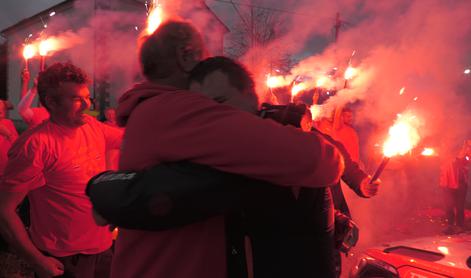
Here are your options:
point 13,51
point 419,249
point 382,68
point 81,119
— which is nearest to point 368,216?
point 382,68

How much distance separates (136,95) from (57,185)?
176 centimetres

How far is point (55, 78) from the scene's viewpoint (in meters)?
3.11

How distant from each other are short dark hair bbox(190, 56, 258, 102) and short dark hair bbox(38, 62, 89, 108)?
72.8 inches

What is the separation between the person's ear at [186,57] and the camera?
1689 mm

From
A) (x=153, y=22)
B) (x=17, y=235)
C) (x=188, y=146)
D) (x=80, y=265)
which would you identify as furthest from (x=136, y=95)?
(x=80, y=265)

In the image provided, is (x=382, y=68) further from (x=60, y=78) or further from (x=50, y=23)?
(x=50, y=23)

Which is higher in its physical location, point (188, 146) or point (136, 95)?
point (136, 95)

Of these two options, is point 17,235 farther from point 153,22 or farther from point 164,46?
point 164,46

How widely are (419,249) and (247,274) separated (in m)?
3.02

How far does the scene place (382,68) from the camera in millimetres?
7012

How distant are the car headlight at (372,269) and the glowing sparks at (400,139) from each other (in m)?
1.22

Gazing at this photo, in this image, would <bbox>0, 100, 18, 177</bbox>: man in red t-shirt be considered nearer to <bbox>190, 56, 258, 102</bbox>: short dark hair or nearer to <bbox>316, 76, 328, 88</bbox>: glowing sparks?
<bbox>316, 76, 328, 88</bbox>: glowing sparks

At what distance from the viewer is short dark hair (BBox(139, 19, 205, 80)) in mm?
1681

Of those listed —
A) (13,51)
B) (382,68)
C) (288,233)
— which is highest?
(13,51)
